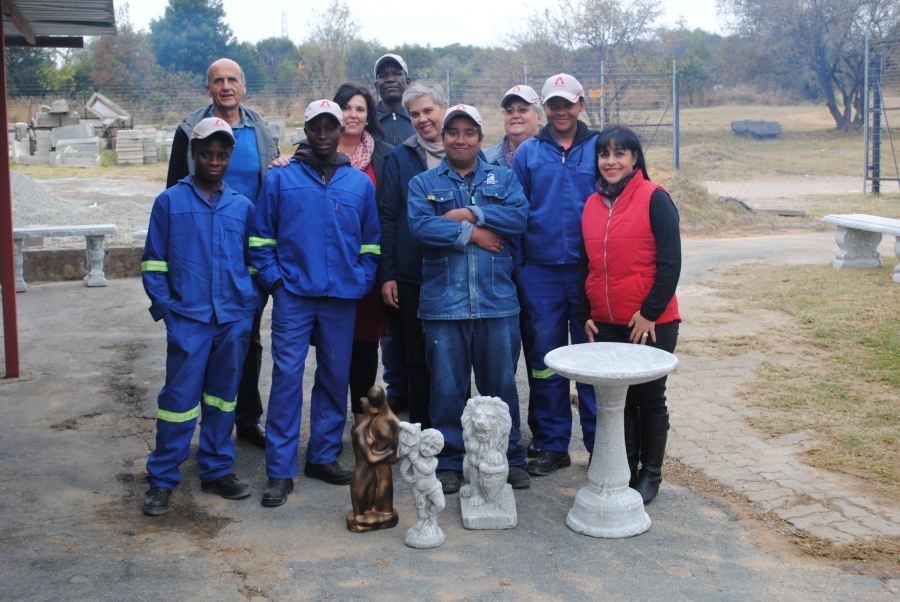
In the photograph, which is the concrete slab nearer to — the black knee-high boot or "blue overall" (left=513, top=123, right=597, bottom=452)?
the black knee-high boot

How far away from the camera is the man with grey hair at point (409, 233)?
5.39 m

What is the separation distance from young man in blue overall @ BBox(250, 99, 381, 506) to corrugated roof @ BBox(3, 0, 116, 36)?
358 centimetres

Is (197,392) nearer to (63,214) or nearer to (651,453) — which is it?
(651,453)

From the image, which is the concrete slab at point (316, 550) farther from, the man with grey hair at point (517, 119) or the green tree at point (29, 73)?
the green tree at point (29, 73)

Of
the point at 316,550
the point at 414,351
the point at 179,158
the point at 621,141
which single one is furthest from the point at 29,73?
the point at 316,550

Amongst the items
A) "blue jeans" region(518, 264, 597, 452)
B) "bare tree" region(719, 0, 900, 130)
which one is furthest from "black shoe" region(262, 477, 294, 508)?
"bare tree" region(719, 0, 900, 130)

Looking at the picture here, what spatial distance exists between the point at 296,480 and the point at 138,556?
1.13 meters

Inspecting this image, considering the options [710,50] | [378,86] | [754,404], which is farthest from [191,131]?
[710,50]

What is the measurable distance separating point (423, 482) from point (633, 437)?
128 cm

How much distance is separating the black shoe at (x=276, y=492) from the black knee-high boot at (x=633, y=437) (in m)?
1.73

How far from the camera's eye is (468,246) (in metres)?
5.01

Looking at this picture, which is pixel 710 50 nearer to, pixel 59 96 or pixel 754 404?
pixel 59 96

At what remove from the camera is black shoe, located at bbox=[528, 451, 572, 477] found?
538cm

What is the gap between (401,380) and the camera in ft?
21.6
